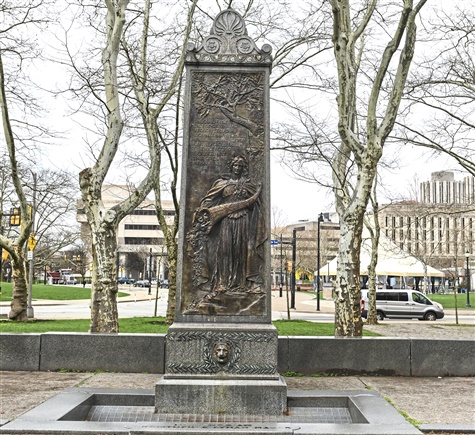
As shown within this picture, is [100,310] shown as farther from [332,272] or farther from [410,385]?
[332,272]

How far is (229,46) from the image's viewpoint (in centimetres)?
866

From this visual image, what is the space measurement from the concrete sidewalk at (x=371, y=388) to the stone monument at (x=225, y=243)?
1.75m

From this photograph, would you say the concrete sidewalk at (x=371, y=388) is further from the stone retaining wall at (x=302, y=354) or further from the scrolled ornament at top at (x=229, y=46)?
the scrolled ornament at top at (x=229, y=46)

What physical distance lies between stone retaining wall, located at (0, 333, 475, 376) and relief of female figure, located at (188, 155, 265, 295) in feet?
9.75

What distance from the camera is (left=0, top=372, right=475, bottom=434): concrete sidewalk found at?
293 inches

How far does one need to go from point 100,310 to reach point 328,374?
5570 mm

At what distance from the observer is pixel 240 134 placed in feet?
27.9

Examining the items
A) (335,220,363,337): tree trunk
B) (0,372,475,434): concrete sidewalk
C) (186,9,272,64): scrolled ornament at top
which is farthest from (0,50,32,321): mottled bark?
(186,9,272,64): scrolled ornament at top

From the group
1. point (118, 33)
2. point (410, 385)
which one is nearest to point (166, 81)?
point (118, 33)

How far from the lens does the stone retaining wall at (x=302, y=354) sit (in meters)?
10.8

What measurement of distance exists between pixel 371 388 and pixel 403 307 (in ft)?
81.2

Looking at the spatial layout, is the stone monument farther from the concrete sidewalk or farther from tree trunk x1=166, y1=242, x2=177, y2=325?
tree trunk x1=166, y1=242, x2=177, y2=325

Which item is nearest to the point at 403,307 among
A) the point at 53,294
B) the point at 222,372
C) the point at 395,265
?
the point at 395,265

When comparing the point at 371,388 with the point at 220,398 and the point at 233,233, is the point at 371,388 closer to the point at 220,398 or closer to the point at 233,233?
the point at 220,398
